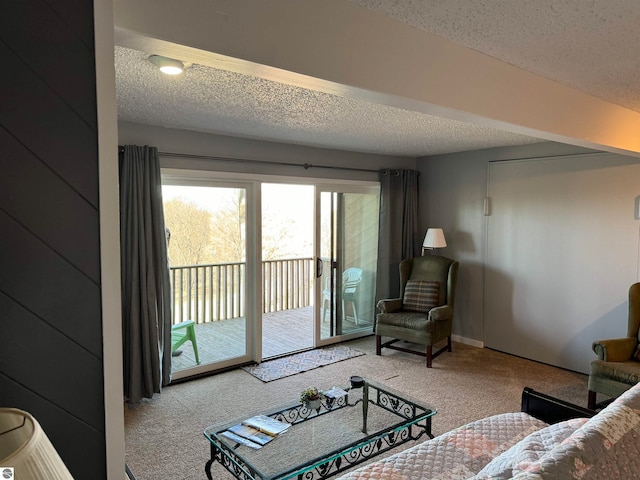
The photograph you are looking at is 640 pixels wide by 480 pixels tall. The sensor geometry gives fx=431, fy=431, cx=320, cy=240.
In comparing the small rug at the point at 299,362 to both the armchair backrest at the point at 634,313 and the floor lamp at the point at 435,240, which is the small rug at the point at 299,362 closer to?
the floor lamp at the point at 435,240

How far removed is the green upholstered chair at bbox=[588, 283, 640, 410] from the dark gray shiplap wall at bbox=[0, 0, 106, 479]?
3.46 meters

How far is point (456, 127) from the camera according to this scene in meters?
3.67

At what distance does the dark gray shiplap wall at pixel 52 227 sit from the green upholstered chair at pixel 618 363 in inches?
136

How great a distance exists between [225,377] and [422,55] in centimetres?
340

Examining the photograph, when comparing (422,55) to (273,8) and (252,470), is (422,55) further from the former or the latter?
(252,470)

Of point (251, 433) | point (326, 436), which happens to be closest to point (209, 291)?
point (251, 433)

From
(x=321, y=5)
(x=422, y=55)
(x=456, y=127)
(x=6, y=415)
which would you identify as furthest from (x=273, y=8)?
(x=456, y=127)

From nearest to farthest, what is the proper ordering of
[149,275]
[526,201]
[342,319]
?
[149,275], [526,201], [342,319]

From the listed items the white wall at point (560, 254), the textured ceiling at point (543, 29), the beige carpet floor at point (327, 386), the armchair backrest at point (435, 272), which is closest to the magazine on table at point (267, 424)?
the beige carpet floor at point (327, 386)

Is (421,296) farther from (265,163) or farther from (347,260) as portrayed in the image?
(265,163)

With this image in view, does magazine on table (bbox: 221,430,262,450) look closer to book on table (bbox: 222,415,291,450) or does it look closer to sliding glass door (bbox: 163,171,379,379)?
book on table (bbox: 222,415,291,450)

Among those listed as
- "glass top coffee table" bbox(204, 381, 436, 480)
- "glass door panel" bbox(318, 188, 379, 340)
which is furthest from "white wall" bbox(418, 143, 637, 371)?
"glass top coffee table" bbox(204, 381, 436, 480)

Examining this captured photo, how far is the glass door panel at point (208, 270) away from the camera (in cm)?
401

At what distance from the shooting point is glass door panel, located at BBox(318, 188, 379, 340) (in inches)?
202
